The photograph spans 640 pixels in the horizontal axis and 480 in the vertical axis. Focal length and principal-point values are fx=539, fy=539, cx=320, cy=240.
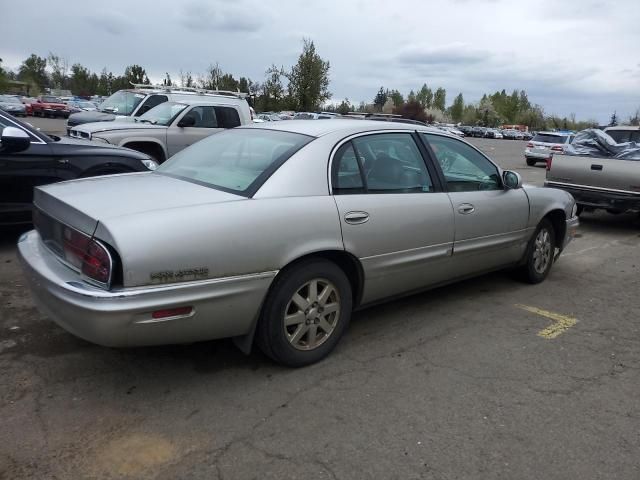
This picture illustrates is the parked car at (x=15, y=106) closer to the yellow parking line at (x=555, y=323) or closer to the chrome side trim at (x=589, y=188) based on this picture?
the chrome side trim at (x=589, y=188)

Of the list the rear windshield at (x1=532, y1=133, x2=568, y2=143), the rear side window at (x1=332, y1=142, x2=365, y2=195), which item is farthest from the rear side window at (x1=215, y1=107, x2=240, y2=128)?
the rear windshield at (x1=532, y1=133, x2=568, y2=143)

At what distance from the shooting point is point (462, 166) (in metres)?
4.66

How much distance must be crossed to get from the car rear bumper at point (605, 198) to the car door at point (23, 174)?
7.73 metres

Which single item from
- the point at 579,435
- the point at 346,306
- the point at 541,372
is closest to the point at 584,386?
the point at 541,372

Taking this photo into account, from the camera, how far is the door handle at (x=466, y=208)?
4352 mm

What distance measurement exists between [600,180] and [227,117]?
22.5ft

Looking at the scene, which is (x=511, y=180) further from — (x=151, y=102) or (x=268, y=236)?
(x=151, y=102)

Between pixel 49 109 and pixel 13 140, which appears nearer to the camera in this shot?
pixel 13 140

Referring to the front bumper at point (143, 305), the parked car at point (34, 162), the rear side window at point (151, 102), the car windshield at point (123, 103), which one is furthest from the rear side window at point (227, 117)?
the front bumper at point (143, 305)

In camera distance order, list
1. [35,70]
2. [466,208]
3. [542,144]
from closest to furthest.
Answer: [466,208], [542,144], [35,70]

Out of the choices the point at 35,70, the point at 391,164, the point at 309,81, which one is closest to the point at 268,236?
the point at 391,164

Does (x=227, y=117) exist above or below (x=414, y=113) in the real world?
below

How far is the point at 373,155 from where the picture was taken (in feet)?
13.0

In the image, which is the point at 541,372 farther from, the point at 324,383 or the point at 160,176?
the point at 160,176
